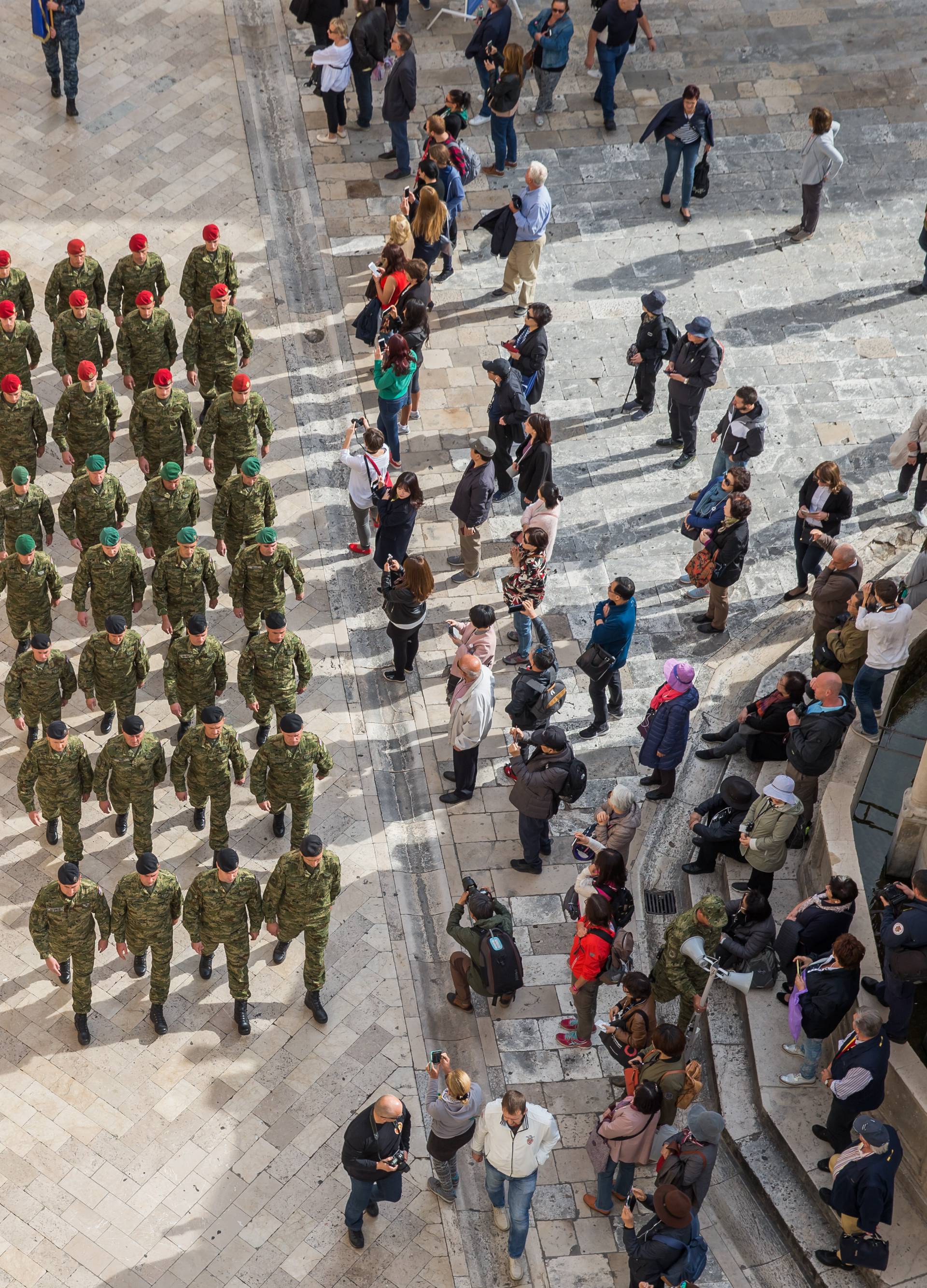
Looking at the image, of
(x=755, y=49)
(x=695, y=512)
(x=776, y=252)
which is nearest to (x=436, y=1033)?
(x=695, y=512)

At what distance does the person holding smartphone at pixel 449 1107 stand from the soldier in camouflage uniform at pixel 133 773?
3153 mm

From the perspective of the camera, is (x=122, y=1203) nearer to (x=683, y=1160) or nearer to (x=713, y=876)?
(x=683, y=1160)

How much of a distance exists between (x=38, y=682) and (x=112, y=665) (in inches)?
23.9

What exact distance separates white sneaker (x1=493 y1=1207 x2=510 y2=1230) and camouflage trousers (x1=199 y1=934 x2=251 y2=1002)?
236 cm

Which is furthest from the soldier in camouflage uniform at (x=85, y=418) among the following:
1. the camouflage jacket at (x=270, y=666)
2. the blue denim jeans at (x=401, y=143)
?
the blue denim jeans at (x=401, y=143)

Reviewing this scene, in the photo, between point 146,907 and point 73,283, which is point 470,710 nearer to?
point 146,907

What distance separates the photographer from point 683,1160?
10.9 m

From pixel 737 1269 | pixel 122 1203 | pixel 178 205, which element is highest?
pixel 178 205

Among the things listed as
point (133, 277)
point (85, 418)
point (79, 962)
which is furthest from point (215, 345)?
point (79, 962)

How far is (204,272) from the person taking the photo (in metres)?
17.0

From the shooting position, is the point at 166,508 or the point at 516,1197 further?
the point at 166,508

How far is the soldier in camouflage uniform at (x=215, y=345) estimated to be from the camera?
16.4 m

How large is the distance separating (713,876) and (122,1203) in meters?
5.02

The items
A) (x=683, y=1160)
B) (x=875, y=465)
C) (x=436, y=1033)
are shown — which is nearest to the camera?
(x=683, y=1160)
